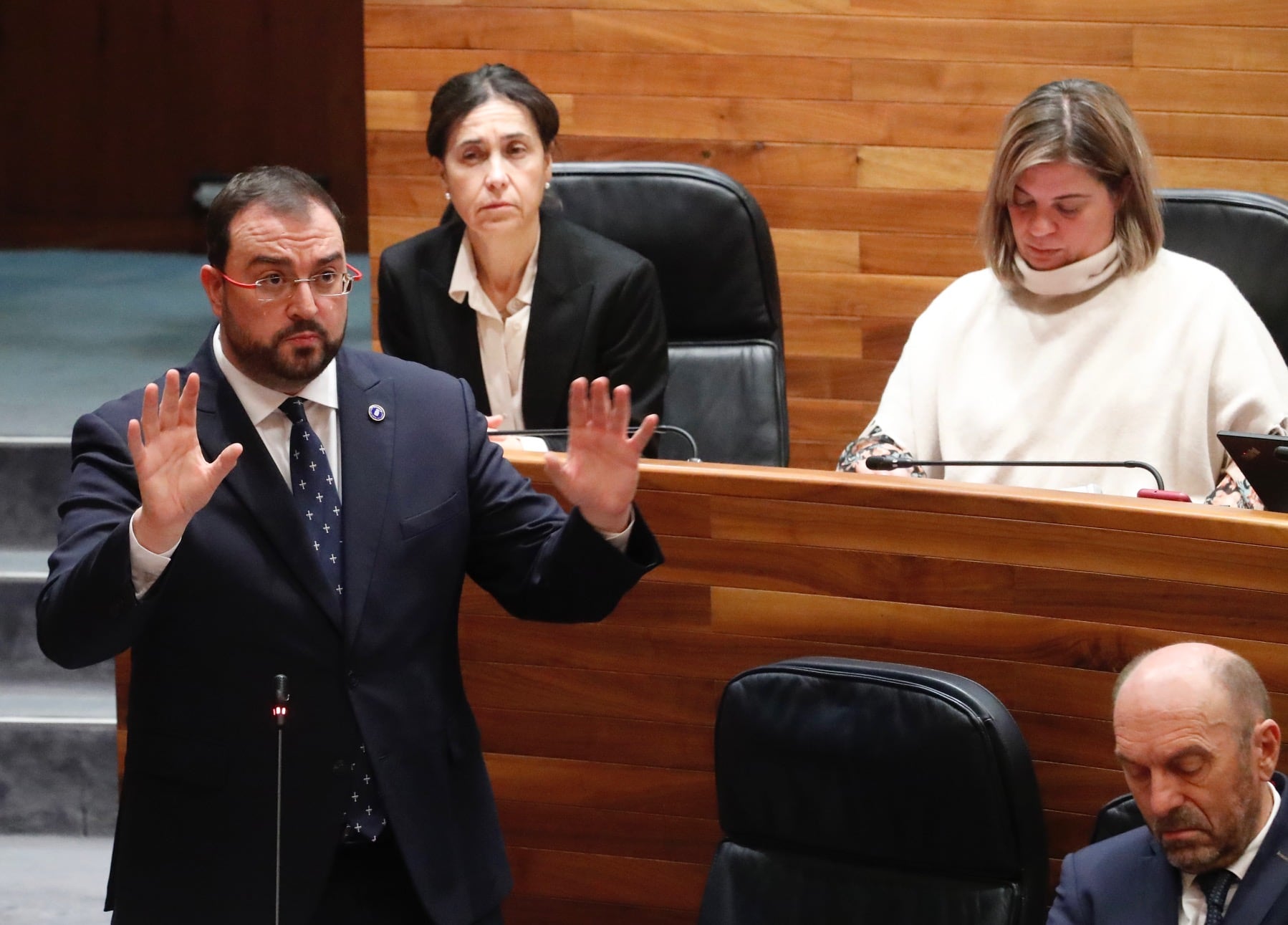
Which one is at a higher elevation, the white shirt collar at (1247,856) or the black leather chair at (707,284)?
the black leather chair at (707,284)

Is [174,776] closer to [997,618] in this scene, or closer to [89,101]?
[997,618]

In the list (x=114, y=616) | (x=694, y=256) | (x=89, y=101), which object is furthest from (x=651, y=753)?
(x=89, y=101)

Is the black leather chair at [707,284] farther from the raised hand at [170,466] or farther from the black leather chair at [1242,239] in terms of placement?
the raised hand at [170,466]

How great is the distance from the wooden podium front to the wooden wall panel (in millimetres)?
1171

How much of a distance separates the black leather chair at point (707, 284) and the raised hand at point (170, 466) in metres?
1.15

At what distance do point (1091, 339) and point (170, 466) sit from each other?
3.52 ft

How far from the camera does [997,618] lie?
1519mm

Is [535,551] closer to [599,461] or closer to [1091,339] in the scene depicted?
[599,461]

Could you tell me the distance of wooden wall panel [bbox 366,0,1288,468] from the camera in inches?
100.0

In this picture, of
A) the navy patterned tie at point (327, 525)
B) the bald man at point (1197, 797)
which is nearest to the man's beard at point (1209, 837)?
the bald man at point (1197, 797)

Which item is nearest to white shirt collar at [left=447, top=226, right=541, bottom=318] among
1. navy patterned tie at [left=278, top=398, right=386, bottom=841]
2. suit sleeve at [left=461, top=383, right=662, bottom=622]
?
suit sleeve at [left=461, top=383, right=662, bottom=622]

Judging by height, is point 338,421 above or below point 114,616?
above

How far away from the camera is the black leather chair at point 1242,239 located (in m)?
2.00

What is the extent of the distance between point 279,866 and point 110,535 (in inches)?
11.1
